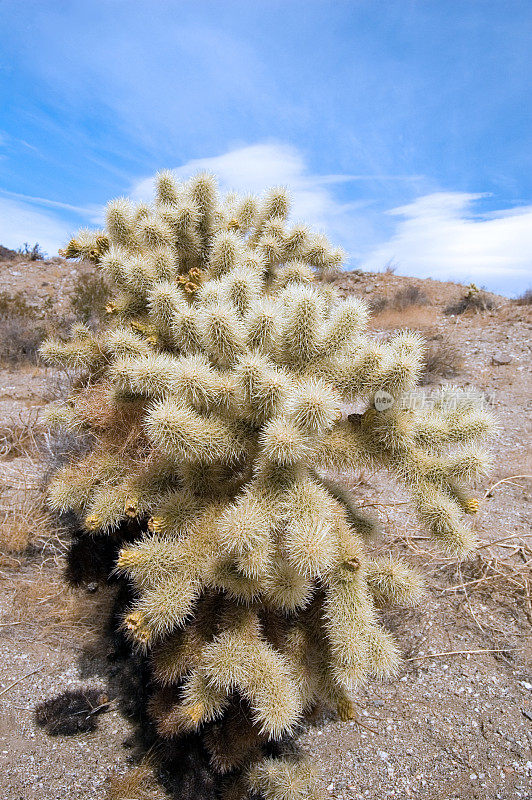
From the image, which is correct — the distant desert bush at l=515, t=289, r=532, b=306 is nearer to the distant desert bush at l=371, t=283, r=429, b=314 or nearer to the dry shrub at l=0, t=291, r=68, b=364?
the distant desert bush at l=371, t=283, r=429, b=314

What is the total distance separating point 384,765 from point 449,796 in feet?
1.00

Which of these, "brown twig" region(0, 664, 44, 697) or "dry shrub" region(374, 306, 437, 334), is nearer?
"brown twig" region(0, 664, 44, 697)

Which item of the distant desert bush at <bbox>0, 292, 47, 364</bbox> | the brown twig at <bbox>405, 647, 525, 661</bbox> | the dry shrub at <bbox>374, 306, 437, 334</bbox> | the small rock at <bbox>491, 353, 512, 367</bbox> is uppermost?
the dry shrub at <bbox>374, 306, 437, 334</bbox>

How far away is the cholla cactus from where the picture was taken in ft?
6.32

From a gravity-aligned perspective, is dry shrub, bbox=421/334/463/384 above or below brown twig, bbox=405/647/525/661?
above

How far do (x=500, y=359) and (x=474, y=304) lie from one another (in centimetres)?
456

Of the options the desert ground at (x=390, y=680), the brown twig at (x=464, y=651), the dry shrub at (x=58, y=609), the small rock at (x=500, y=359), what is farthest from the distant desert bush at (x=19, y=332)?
the brown twig at (x=464, y=651)

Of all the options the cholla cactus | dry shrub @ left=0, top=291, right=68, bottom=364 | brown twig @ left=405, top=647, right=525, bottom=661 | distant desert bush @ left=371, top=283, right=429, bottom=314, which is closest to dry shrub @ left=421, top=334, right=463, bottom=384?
distant desert bush @ left=371, top=283, right=429, bottom=314

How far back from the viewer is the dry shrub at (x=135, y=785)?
223cm

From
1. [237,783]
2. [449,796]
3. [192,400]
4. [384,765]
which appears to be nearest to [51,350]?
[192,400]

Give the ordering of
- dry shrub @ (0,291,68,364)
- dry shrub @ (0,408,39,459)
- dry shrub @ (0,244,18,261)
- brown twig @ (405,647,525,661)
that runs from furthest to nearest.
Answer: dry shrub @ (0,244,18,261) → dry shrub @ (0,291,68,364) → dry shrub @ (0,408,39,459) → brown twig @ (405,647,525,661)

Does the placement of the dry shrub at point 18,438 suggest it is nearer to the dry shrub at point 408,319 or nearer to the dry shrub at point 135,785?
the dry shrub at point 135,785

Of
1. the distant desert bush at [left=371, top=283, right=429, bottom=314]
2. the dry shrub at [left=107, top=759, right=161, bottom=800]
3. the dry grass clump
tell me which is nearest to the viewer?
the dry shrub at [left=107, top=759, right=161, bottom=800]

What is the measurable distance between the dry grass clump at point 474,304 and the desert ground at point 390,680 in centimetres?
902
